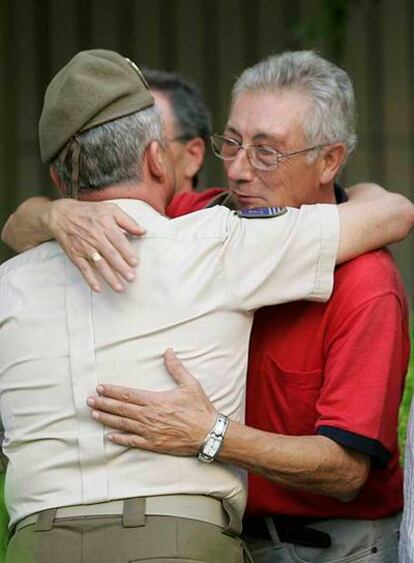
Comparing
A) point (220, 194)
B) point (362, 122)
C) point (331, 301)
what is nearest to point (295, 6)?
point (362, 122)

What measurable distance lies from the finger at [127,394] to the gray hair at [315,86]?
977mm

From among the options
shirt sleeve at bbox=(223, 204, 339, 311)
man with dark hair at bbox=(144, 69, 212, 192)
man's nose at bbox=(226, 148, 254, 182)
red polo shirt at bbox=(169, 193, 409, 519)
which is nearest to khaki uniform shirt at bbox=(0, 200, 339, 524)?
shirt sleeve at bbox=(223, 204, 339, 311)

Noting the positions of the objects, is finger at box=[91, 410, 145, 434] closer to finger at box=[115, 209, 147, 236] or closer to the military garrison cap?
finger at box=[115, 209, 147, 236]

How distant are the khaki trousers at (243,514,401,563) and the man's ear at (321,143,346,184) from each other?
910mm

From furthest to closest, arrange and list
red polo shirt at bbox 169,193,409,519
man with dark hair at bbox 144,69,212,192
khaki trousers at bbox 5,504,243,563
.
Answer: man with dark hair at bbox 144,69,212,192 → red polo shirt at bbox 169,193,409,519 → khaki trousers at bbox 5,504,243,563

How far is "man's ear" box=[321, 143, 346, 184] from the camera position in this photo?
12.1ft

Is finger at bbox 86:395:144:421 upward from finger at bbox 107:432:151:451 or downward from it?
upward

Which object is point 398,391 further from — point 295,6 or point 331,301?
point 295,6

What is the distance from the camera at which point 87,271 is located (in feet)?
10.0

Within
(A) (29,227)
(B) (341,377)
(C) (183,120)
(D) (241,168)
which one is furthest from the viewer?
(C) (183,120)

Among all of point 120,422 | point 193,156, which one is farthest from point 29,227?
point 193,156

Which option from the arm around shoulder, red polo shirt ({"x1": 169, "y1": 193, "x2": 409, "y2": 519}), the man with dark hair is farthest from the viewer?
the man with dark hair

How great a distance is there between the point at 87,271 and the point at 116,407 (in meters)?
0.31

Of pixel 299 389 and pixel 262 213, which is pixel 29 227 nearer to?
pixel 262 213
